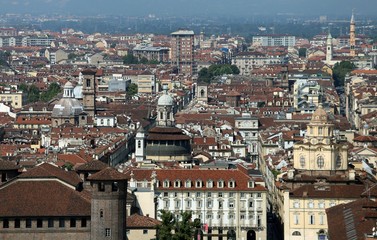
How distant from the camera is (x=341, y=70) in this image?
175625 mm

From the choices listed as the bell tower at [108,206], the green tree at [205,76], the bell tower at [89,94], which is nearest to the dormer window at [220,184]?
the bell tower at [108,206]

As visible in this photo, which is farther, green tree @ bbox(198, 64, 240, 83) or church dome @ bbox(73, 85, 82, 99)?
green tree @ bbox(198, 64, 240, 83)

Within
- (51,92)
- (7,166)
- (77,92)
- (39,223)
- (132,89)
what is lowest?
(132,89)

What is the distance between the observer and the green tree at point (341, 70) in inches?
6654

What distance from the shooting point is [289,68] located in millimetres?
165000

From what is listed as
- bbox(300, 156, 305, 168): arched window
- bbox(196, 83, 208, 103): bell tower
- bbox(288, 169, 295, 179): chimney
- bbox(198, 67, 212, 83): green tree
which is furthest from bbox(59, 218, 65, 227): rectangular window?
bbox(198, 67, 212, 83): green tree

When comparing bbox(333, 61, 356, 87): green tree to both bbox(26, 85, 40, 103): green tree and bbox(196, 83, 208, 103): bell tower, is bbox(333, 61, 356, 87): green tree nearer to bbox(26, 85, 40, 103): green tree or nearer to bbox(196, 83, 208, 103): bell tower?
bbox(26, 85, 40, 103): green tree

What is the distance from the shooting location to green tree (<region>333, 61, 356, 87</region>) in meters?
169

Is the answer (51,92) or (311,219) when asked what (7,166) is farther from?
(51,92)

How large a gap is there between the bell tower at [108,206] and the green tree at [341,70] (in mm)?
122379

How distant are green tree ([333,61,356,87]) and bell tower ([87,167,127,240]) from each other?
122m

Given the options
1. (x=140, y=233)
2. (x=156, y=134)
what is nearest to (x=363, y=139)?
(x=156, y=134)

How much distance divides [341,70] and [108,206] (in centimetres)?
13172

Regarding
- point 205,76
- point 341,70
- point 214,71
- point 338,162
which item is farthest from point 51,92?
point 338,162
